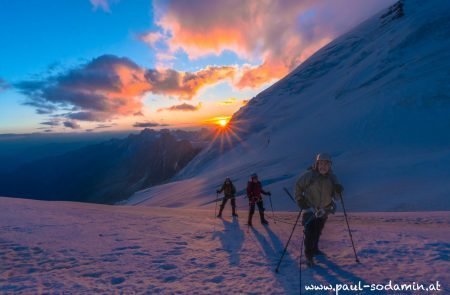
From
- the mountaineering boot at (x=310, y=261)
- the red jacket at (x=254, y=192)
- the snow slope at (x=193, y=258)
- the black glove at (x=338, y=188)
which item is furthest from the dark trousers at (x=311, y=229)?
the red jacket at (x=254, y=192)

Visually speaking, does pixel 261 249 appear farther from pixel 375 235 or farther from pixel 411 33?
pixel 411 33

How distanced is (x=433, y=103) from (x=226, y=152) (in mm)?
42291

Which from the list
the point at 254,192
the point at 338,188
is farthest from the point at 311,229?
the point at 254,192

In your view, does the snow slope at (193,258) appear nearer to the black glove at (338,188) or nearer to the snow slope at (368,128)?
the black glove at (338,188)

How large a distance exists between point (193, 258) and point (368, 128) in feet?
117

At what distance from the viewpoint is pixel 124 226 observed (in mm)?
12117

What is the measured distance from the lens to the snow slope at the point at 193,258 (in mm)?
6309

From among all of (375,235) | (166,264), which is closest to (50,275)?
(166,264)

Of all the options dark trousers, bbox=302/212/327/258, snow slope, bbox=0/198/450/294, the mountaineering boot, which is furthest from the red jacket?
the mountaineering boot

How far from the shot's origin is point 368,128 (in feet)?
127

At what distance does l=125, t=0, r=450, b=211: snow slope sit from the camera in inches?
941

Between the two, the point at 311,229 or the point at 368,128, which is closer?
the point at 311,229

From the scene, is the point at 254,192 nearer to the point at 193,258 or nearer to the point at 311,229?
the point at 193,258

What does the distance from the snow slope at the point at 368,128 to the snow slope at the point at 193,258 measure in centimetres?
1201
